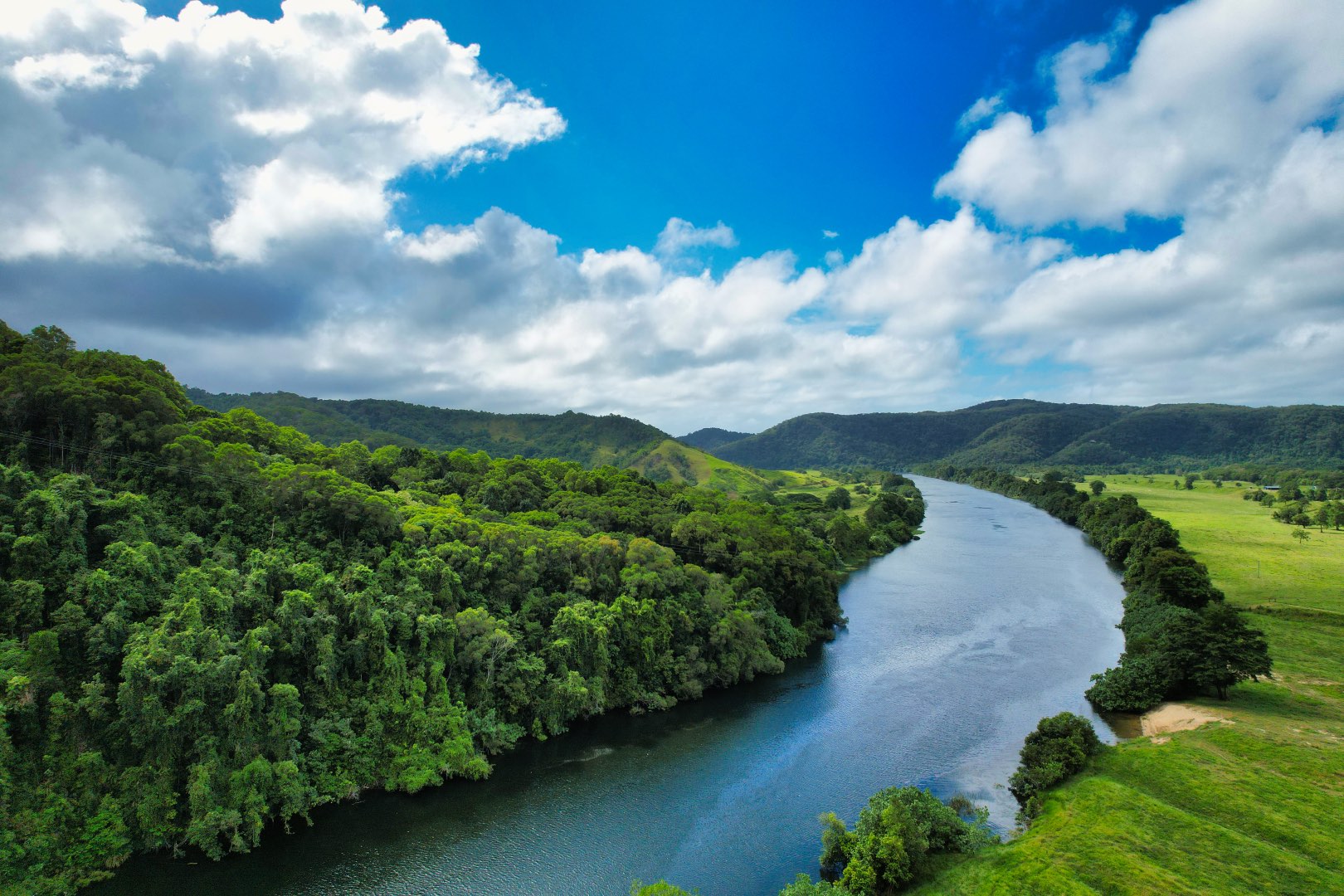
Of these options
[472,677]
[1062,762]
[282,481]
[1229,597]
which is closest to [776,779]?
[1062,762]

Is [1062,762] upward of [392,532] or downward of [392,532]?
downward

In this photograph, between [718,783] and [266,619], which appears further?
[718,783]

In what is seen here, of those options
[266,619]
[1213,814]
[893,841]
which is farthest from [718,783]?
[266,619]

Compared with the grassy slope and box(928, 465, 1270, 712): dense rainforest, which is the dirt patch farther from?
the grassy slope

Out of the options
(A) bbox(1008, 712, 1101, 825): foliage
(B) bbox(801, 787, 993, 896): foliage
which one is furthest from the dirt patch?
(B) bbox(801, 787, 993, 896): foliage

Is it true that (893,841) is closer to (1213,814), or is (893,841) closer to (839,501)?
(1213,814)

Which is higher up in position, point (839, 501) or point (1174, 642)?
point (839, 501)

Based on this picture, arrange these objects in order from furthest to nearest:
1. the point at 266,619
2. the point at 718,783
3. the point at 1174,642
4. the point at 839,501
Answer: the point at 839,501
the point at 1174,642
the point at 718,783
the point at 266,619

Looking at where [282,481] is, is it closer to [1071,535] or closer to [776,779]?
[776,779]
